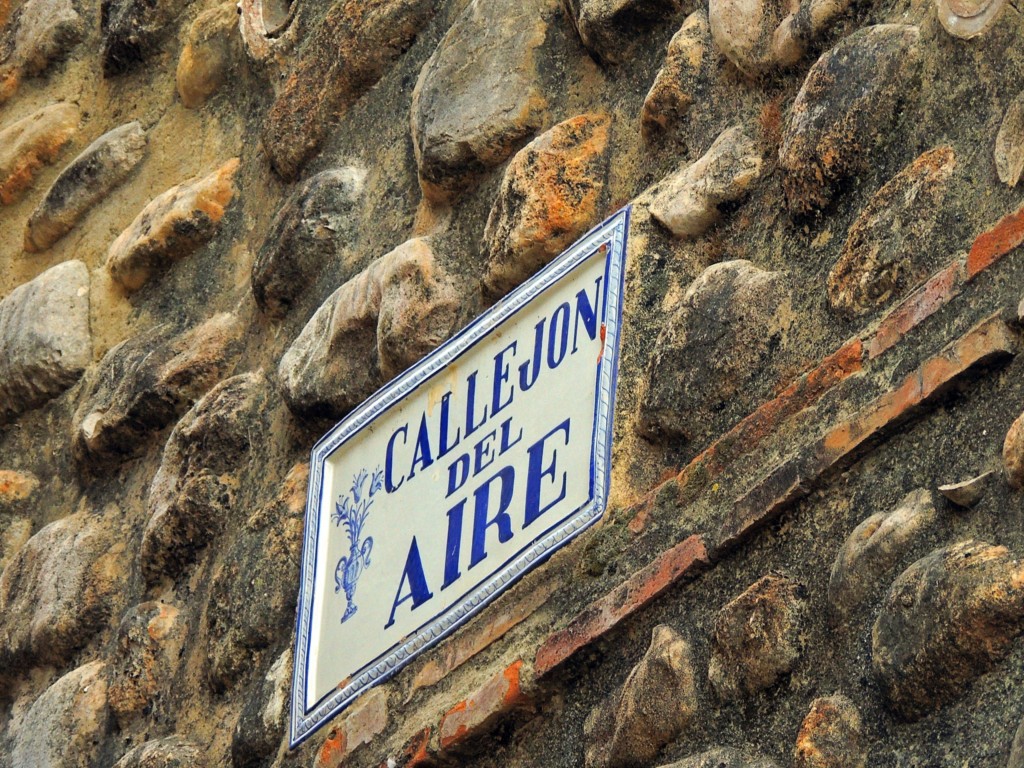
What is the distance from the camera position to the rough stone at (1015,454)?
1.86m

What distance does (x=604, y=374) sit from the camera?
2.45 metres

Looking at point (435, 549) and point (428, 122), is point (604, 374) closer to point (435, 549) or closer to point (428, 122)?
point (435, 549)

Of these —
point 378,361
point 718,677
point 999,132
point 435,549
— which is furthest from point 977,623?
point 378,361

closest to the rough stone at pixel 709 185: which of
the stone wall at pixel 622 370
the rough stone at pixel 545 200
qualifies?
the stone wall at pixel 622 370

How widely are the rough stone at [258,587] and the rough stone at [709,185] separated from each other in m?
0.73

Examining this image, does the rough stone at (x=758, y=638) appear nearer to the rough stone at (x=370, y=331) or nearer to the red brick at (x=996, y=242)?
the red brick at (x=996, y=242)

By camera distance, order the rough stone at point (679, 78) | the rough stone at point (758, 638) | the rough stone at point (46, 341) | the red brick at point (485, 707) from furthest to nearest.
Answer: the rough stone at point (46, 341) < the rough stone at point (679, 78) < the red brick at point (485, 707) < the rough stone at point (758, 638)

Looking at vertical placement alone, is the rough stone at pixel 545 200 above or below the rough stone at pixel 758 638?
above

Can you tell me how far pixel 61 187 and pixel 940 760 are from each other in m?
2.60

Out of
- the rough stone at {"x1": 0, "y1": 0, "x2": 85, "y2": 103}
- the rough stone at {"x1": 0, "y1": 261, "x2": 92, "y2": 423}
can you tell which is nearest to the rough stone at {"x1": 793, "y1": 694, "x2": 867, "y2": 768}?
the rough stone at {"x1": 0, "y1": 261, "x2": 92, "y2": 423}

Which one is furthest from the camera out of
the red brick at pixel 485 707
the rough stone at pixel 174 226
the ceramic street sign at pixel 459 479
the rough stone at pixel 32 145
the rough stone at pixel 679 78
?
the rough stone at pixel 32 145

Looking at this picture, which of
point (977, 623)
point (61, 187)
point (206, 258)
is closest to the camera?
point (977, 623)

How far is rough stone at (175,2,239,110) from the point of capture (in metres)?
3.75

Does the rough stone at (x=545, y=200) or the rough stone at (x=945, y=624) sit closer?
the rough stone at (x=945, y=624)
